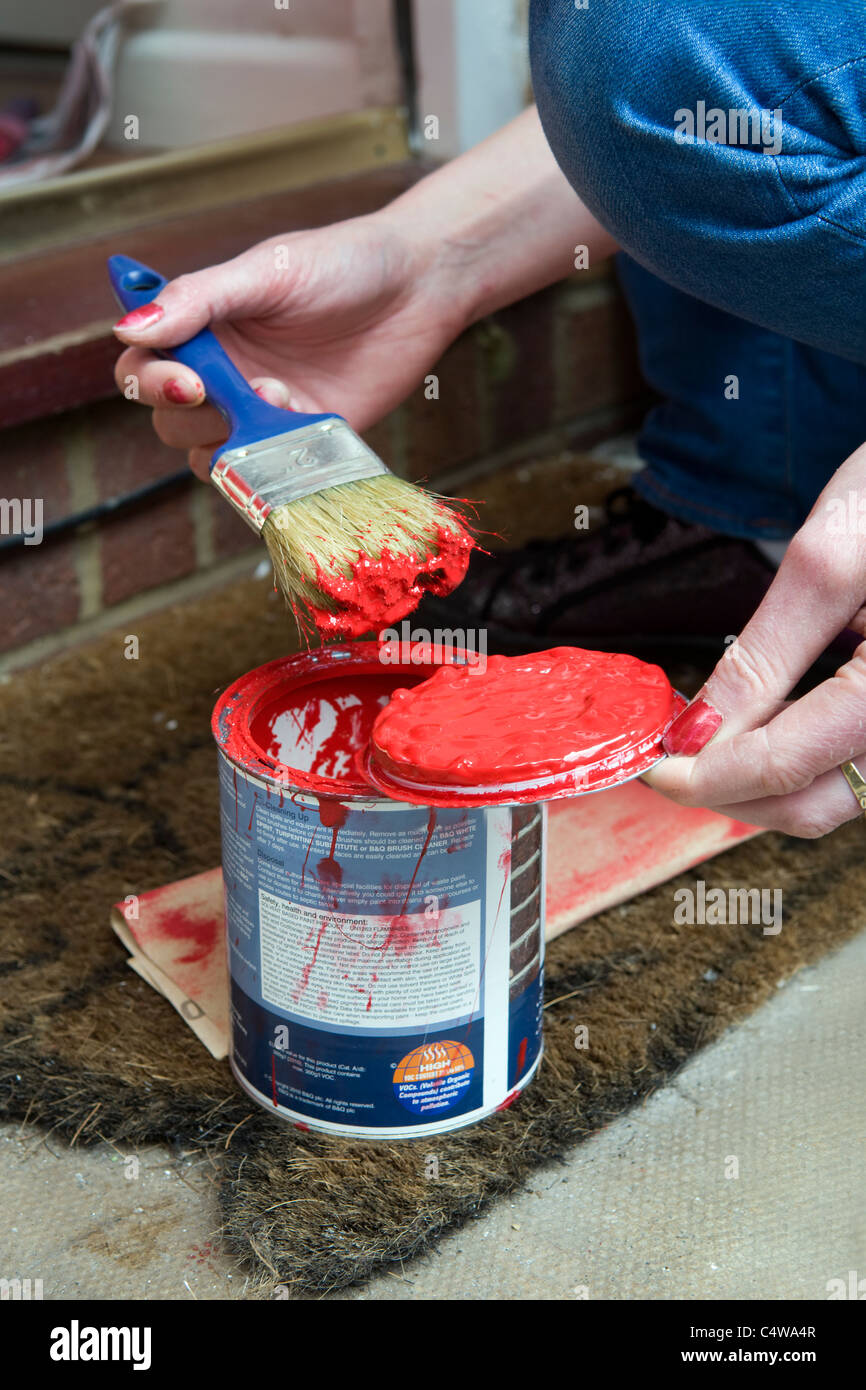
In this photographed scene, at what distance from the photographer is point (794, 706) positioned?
0.81 metres

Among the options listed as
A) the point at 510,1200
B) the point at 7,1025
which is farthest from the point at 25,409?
the point at 510,1200

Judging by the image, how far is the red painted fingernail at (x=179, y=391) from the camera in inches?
41.3

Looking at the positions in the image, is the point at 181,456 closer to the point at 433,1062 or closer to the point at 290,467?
the point at 290,467

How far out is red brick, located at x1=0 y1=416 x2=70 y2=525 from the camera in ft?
4.91

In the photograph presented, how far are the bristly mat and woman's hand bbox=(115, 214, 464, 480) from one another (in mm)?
345

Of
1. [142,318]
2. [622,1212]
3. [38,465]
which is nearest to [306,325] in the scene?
[142,318]

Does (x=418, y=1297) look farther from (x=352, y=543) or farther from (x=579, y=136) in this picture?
(x=579, y=136)

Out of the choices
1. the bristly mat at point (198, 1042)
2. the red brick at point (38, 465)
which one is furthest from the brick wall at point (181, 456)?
the bristly mat at point (198, 1042)

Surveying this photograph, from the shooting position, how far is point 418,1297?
822 mm

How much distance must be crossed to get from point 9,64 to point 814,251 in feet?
7.01

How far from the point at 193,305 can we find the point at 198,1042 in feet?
1.86

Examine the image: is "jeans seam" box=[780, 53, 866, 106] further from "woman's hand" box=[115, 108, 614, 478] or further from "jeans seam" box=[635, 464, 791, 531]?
"jeans seam" box=[635, 464, 791, 531]

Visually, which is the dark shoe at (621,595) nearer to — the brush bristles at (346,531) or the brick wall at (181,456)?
the brick wall at (181,456)

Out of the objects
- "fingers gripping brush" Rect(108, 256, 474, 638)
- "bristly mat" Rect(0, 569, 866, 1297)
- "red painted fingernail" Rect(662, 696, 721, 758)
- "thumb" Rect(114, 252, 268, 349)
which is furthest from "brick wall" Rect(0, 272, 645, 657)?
"red painted fingernail" Rect(662, 696, 721, 758)
